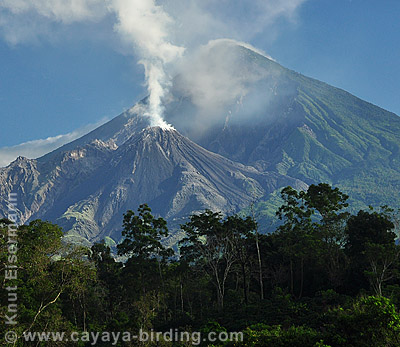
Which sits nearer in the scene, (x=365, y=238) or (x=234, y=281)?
(x=365, y=238)

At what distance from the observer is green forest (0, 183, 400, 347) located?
1638cm

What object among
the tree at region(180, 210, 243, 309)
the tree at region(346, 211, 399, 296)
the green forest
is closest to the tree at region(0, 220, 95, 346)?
the green forest

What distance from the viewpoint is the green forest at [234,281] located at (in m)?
16.4

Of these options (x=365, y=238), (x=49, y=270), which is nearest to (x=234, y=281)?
(x=365, y=238)

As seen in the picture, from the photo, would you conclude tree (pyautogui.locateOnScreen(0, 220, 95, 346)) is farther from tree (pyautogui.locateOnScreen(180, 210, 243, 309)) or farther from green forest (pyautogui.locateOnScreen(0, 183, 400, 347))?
A: tree (pyautogui.locateOnScreen(180, 210, 243, 309))

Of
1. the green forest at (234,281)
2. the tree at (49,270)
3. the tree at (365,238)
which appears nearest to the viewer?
the green forest at (234,281)

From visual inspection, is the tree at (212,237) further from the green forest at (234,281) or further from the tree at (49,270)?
the tree at (49,270)

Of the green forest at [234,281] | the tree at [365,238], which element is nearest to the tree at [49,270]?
the green forest at [234,281]

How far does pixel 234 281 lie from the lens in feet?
144

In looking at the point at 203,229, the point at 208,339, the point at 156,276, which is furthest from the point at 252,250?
the point at 208,339

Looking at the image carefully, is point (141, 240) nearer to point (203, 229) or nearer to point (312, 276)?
point (203, 229)

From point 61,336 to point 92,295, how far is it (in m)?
19.9

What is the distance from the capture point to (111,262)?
42562 millimetres

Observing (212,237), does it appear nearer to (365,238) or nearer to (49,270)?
(365,238)
